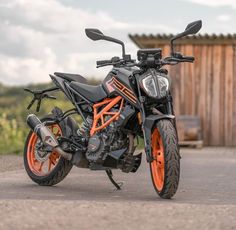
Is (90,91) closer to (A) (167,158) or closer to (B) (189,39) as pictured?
(A) (167,158)

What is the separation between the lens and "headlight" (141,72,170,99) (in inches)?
285

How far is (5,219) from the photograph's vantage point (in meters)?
5.54

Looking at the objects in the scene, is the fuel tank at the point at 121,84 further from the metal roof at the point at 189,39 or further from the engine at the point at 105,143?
the metal roof at the point at 189,39

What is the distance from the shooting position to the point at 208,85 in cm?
1995

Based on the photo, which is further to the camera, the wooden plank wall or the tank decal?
the wooden plank wall

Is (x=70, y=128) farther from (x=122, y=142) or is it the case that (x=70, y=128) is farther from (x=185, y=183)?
(x=185, y=183)

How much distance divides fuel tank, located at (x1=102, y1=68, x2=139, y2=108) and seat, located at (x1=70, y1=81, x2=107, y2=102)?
87 millimetres

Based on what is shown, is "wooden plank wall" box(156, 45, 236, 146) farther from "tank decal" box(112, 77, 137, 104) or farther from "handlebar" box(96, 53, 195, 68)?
"tank decal" box(112, 77, 137, 104)

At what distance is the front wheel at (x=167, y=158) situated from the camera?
276 inches

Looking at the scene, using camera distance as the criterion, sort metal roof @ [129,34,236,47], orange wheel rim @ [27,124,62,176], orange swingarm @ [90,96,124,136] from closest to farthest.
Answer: orange swingarm @ [90,96,124,136], orange wheel rim @ [27,124,62,176], metal roof @ [129,34,236,47]

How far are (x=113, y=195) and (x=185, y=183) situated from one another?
180cm

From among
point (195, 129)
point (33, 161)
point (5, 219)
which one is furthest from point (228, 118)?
point (5, 219)

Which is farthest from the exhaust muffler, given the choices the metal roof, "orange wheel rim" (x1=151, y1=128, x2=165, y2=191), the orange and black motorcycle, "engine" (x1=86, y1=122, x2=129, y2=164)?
the metal roof

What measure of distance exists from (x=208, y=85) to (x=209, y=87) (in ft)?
0.20
